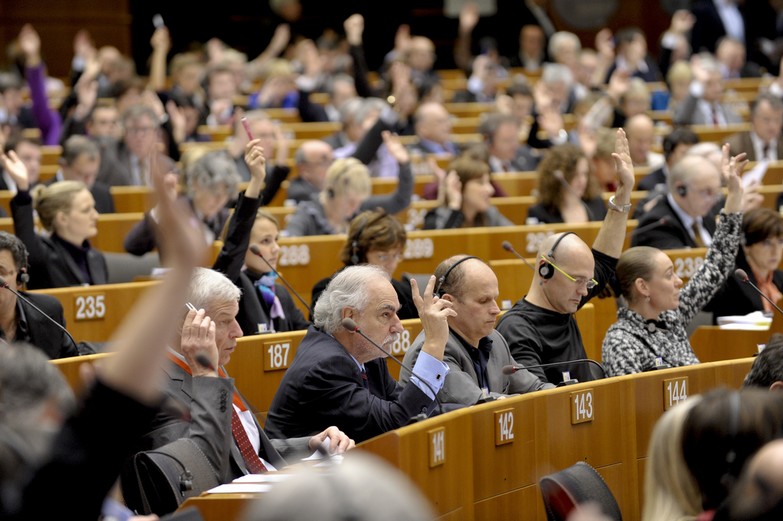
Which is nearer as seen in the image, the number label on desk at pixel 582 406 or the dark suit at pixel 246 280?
the number label on desk at pixel 582 406

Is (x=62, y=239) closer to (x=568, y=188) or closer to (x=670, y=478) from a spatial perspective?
(x=568, y=188)

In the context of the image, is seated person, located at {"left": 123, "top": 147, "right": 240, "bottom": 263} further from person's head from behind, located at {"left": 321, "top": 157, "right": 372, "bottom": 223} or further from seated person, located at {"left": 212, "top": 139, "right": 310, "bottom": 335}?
seated person, located at {"left": 212, "top": 139, "right": 310, "bottom": 335}

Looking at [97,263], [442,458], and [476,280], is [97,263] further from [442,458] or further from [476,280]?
[442,458]

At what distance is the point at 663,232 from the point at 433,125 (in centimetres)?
332

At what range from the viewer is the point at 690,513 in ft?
6.84

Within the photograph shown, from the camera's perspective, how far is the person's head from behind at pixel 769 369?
3.12 meters

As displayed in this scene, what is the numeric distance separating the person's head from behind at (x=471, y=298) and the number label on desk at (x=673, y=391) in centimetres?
55

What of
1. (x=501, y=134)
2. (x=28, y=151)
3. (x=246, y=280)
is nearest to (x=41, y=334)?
(x=246, y=280)

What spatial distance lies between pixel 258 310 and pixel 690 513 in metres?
3.05

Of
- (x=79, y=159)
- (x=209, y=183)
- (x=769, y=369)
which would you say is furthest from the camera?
(x=79, y=159)

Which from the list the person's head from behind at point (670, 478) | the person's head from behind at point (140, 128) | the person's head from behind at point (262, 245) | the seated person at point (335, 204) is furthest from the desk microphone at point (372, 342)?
the person's head from behind at point (140, 128)

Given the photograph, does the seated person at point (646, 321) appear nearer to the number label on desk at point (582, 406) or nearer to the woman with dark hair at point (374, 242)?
the number label on desk at point (582, 406)

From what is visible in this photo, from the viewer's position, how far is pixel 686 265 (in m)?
5.89

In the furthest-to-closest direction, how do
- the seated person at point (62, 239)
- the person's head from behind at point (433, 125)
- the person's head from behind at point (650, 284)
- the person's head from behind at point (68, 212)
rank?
the person's head from behind at point (433, 125) → the person's head from behind at point (68, 212) → the seated person at point (62, 239) → the person's head from behind at point (650, 284)
